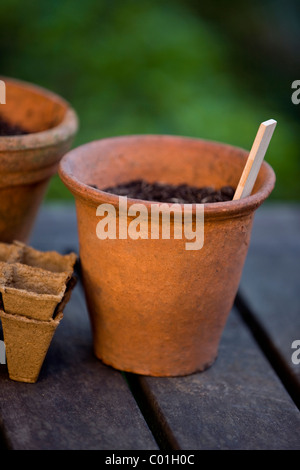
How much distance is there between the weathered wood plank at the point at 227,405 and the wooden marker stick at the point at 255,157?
1.34 ft

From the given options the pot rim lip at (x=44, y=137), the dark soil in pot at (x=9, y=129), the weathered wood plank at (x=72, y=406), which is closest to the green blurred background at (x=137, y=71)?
the dark soil in pot at (x=9, y=129)

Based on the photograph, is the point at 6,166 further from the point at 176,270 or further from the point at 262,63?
the point at 262,63

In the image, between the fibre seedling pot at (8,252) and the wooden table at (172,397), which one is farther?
the fibre seedling pot at (8,252)

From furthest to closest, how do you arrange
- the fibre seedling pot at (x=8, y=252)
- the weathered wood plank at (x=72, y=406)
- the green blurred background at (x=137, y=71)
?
the green blurred background at (x=137, y=71) < the fibre seedling pot at (x=8, y=252) < the weathered wood plank at (x=72, y=406)

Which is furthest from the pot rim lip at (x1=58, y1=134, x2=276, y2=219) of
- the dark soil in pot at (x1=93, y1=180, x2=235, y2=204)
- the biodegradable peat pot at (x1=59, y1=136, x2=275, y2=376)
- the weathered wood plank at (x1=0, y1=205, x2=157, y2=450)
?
the weathered wood plank at (x1=0, y1=205, x2=157, y2=450)

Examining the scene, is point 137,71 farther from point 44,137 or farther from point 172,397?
point 172,397

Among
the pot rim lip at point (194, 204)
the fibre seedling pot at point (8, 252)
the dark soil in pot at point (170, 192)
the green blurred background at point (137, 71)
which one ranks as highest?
the pot rim lip at point (194, 204)

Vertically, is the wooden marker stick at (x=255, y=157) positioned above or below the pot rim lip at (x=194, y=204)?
above

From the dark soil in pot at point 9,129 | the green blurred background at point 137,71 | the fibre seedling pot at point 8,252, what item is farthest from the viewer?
the green blurred background at point 137,71

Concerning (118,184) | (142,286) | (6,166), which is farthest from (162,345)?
(6,166)

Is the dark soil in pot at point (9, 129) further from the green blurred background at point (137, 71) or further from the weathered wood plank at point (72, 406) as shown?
the green blurred background at point (137, 71)

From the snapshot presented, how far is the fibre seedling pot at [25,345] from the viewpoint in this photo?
139 centimetres

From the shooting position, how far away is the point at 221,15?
3.73 m
